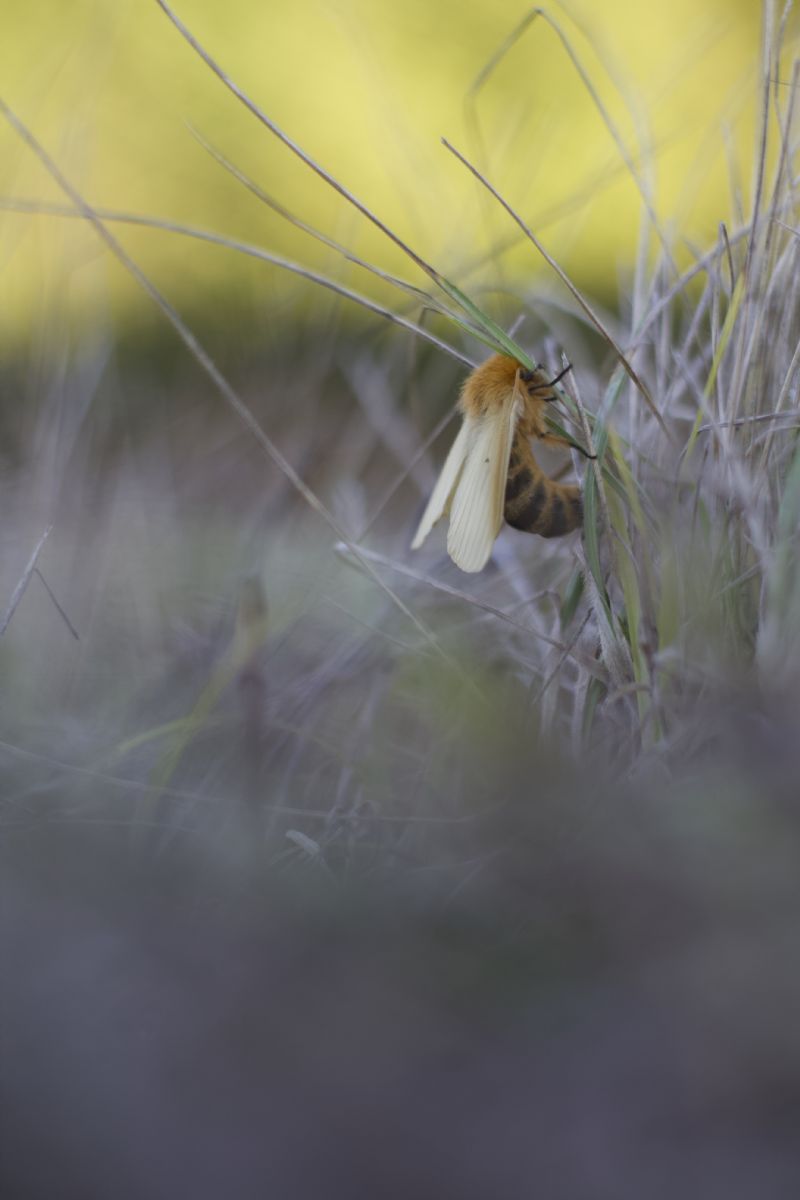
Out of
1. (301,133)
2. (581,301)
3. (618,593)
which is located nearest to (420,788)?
(618,593)

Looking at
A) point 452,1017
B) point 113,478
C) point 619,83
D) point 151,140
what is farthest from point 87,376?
point 151,140

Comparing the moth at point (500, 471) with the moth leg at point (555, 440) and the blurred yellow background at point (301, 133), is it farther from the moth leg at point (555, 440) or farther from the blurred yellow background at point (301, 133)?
the blurred yellow background at point (301, 133)

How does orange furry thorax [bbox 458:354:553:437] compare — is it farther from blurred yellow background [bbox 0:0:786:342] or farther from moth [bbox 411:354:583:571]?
blurred yellow background [bbox 0:0:786:342]

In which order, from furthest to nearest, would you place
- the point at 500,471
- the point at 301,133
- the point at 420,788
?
the point at 301,133
the point at 500,471
the point at 420,788

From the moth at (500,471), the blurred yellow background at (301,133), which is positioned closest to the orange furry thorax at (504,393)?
the moth at (500,471)

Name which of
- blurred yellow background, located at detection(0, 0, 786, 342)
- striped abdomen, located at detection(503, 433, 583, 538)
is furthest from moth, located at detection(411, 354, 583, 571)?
blurred yellow background, located at detection(0, 0, 786, 342)

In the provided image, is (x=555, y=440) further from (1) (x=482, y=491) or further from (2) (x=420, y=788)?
(2) (x=420, y=788)
